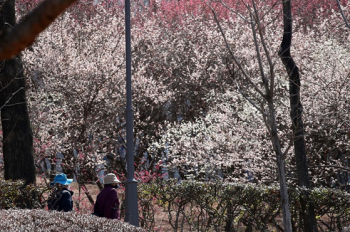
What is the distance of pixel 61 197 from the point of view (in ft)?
24.1

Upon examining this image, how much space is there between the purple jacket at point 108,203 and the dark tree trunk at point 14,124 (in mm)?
2747

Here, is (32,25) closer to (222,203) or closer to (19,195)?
(222,203)

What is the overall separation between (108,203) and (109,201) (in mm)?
31

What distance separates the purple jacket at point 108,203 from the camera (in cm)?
707

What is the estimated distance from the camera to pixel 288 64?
8914 mm

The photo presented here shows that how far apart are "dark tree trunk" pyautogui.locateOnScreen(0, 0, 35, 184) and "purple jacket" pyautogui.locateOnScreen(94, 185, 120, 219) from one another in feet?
9.01

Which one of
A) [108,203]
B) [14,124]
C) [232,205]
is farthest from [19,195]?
[232,205]

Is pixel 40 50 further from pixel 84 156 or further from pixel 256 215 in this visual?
pixel 256 215

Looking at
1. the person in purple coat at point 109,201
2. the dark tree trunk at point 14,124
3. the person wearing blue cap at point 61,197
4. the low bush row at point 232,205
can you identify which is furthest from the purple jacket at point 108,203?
the dark tree trunk at point 14,124

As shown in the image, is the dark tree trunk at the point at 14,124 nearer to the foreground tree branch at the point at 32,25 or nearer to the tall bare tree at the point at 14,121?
the tall bare tree at the point at 14,121

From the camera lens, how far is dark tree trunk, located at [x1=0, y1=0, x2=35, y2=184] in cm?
947

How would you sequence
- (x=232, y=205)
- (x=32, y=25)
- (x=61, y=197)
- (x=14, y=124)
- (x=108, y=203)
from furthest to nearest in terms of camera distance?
(x=14, y=124)
(x=232, y=205)
(x=61, y=197)
(x=108, y=203)
(x=32, y=25)

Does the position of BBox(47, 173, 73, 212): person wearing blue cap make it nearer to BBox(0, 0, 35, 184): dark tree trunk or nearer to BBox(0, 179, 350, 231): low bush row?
BBox(0, 179, 350, 231): low bush row

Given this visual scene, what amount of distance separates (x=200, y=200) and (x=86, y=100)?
711 centimetres
